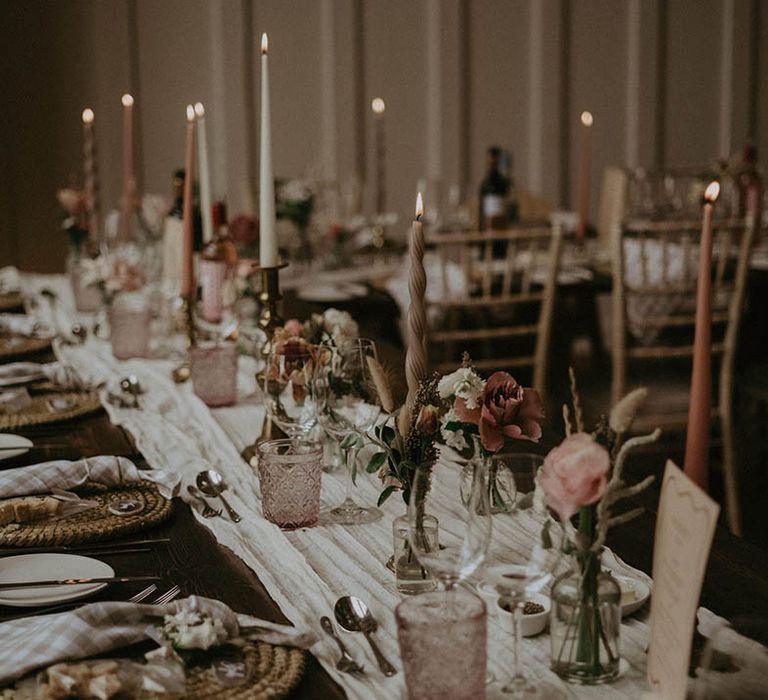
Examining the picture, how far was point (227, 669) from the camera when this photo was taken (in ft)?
3.18

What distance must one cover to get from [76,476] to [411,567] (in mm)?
537

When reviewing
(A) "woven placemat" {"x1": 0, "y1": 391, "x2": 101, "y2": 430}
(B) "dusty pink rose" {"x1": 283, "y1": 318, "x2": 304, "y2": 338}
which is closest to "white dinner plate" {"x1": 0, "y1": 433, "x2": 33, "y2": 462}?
(A) "woven placemat" {"x1": 0, "y1": 391, "x2": 101, "y2": 430}

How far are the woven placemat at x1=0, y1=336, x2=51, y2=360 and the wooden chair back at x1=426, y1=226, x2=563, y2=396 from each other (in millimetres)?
1063

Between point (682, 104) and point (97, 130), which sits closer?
point (97, 130)

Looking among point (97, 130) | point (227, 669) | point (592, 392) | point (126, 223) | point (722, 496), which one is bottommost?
point (722, 496)

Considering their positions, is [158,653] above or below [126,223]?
below

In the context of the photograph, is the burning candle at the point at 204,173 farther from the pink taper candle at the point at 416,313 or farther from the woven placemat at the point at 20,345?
the pink taper candle at the point at 416,313

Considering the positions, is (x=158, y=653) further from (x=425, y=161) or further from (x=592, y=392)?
(x=425, y=161)

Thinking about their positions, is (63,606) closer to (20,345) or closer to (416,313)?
(416,313)

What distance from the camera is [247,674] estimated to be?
96 centimetres

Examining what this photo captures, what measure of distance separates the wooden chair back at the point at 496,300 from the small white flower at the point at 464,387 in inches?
73.3

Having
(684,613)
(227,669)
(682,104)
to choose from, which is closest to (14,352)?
(227,669)

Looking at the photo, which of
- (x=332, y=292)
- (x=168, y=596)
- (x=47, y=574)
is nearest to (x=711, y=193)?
(x=168, y=596)

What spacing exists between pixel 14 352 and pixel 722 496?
2319 mm
